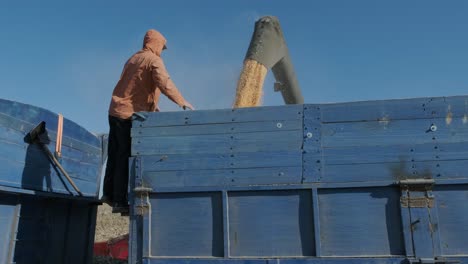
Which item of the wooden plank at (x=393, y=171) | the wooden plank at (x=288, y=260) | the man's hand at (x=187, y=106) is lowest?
the wooden plank at (x=288, y=260)

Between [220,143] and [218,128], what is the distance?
0.41ft

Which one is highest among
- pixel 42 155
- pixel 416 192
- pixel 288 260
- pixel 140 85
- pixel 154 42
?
pixel 154 42

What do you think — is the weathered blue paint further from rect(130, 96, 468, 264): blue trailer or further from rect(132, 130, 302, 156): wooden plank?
rect(132, 130, 302, 156): wooden plank

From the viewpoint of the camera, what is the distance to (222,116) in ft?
11.9

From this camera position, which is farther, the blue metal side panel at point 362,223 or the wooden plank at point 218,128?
the wooden plank at point 218,128

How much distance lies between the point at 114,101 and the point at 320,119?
2073mm

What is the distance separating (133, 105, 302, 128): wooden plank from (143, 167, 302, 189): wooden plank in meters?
0.41

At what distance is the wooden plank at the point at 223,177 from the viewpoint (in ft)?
11.3

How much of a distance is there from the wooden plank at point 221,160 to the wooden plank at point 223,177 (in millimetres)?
33

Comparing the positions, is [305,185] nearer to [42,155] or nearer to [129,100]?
[129,100]

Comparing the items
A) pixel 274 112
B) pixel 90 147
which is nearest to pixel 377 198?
pixel 274 112

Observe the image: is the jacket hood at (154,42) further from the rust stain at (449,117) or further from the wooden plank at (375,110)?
the rust stain at (449,117)

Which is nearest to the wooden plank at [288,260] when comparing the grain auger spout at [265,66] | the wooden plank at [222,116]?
the wooden plank at [222,116]

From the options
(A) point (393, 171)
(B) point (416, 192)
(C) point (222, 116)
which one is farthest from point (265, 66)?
(B) point (416, 192)
